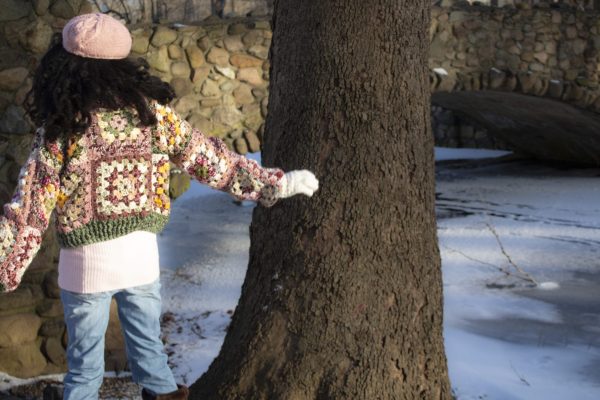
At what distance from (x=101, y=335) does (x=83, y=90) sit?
29.8 inches

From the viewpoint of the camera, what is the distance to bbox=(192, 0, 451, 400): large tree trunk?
322cm

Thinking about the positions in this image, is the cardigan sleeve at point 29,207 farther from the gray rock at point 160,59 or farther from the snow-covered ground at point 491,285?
the gray rock at point 160,59

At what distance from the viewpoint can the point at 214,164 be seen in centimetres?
291

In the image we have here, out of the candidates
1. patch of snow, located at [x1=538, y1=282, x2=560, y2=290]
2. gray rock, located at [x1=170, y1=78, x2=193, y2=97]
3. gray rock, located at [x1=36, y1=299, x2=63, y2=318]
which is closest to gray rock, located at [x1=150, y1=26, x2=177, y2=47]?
gray rock, located at [x1=170, y1=78, x2=193, y2=97]

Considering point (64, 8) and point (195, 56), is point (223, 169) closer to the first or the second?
point (64, 8)

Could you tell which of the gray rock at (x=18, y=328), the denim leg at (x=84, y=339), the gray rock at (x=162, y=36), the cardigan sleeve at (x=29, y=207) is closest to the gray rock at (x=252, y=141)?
the gray rock at (x=162, y=36)

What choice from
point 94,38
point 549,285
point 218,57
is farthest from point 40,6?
point 218,57

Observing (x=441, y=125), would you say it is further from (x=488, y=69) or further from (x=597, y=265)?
(x=597, y=265)

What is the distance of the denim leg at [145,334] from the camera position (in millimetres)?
2861

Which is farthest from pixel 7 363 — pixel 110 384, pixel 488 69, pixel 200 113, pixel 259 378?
pixel 488 69

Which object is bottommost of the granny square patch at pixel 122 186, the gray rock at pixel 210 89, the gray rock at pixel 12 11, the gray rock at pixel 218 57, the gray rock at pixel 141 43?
the gray rock at pixel 210 89

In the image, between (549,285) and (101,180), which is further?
(549,285)

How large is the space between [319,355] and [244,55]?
6166 millimetres

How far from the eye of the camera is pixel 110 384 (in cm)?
414
